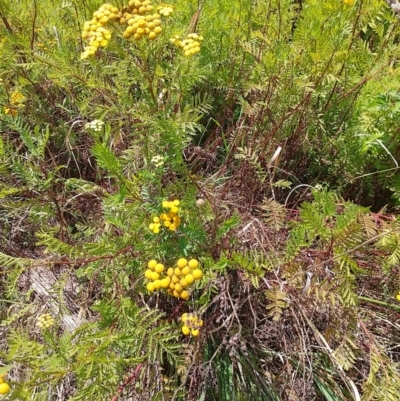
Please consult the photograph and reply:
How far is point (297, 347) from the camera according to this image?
1.45 meters

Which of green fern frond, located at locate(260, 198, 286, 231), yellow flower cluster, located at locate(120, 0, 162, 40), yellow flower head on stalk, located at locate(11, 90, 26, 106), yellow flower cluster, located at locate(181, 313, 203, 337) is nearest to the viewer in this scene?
yellow flower cluster, located at locate(120, 0, 162, 40)

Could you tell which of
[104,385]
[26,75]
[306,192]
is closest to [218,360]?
[104,385]

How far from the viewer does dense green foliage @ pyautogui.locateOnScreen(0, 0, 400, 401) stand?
1188 mm

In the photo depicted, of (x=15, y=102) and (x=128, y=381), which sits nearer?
Answer: (x=128, y=381)

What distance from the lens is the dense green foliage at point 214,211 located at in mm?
1188

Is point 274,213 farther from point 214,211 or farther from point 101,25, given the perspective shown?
point 101,25

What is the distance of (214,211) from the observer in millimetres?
1275

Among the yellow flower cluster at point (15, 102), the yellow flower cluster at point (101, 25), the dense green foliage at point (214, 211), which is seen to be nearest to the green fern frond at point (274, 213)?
the dense green foliage at point (214, 211)

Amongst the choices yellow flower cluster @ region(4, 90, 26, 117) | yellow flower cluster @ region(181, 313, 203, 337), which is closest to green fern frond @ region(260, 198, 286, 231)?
yellow flower cluster @ region(181, 313, 203, 337)

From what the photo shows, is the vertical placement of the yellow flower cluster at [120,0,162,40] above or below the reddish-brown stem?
above

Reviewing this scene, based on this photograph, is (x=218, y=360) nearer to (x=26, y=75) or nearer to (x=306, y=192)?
(x=306, y=192)

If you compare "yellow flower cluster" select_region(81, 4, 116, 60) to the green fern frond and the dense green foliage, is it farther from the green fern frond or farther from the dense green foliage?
the green fern frond

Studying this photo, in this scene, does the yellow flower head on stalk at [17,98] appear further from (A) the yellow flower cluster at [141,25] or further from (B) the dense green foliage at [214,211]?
(A) the yellow flower cluster at [141,25]

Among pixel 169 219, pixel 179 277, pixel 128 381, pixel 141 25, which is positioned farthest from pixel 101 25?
pixel 128 381
